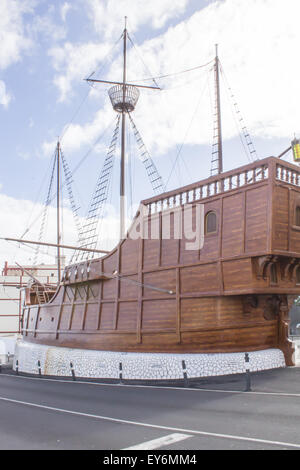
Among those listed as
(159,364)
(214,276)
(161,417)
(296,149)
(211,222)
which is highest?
(296,149)

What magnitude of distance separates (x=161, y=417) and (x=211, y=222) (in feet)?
21.7

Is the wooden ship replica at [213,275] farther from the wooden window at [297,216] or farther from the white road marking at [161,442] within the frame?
the white road marking at [161,442]

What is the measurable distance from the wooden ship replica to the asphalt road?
1.84 metres

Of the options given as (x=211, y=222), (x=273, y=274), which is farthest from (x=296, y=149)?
(x=273, y=274)

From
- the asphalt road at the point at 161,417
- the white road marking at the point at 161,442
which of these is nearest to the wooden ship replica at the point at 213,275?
the asphalt road at the point at 161,417

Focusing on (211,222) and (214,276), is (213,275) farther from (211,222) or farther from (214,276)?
(211,222)

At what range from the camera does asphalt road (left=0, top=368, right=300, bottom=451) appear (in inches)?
202

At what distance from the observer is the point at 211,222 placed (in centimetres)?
1205

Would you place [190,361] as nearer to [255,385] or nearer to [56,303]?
[255,385]

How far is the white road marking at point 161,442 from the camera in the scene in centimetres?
488

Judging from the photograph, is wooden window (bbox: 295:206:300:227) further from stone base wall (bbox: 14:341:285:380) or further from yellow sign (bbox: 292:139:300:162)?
stone base wall (bbox: 14:341:285:380)

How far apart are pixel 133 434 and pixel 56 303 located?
13962 mm

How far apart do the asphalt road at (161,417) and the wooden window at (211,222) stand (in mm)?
4319

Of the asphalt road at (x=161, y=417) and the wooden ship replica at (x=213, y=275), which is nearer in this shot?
the asphalt road at (x=161, y=417)
